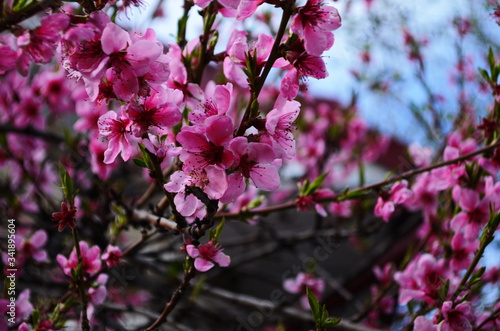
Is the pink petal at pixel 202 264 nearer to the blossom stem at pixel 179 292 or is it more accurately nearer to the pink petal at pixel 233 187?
the blossom stem at pixel 179 292

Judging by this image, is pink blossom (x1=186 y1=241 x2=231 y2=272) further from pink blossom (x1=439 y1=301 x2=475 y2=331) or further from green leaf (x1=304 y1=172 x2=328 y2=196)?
pink blossom (x1=439 y1=301 x2=475 y2=331)

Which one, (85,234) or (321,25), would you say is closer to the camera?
(321,25)

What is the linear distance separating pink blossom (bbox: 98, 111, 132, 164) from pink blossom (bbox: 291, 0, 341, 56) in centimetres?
57

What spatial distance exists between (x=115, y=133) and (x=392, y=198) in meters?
1.23

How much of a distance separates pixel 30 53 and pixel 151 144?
39 cm

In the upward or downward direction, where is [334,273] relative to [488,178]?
downward

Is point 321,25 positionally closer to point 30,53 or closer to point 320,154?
point 30,53

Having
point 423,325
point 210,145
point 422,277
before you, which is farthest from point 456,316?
point 210,145

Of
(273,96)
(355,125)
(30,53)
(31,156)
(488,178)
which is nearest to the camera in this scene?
(30,53)

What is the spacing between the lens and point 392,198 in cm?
200

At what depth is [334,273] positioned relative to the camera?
692 centimetres

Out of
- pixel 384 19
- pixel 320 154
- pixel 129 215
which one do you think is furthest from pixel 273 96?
pixel 129 215

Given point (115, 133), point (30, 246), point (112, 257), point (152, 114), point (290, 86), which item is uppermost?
point (290, 86)

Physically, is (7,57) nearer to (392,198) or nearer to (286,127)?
(286,127)
